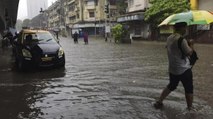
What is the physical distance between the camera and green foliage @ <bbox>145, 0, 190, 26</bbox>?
35.1m

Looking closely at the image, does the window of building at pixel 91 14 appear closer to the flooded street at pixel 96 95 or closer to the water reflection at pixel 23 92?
the water reflection at pixel 23 92

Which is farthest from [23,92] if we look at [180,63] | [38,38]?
[38,38]

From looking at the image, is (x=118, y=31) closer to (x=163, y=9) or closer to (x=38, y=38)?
(x=163, y=9)

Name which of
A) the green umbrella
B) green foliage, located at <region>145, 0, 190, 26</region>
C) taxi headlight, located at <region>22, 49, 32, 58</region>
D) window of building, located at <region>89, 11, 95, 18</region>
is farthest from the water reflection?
window of building, located at <region>89, 11, 95, 18</region>

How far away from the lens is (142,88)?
9758 mm

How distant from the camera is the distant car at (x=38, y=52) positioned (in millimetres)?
13781

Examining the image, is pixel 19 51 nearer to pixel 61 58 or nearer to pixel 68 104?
pixel 61 58

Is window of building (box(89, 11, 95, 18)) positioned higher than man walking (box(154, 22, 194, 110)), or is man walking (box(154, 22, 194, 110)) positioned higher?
window of building (box(89, 11, 95, 18))

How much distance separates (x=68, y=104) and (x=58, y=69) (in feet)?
22.6

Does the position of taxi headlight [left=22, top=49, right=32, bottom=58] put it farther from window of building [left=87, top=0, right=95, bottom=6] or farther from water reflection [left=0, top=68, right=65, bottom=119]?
window of building [left=87, top=0, right=95, bottom=6]

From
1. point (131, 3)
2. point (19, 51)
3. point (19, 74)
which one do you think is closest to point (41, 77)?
point (19, 74)

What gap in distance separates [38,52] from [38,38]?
5.23 feet

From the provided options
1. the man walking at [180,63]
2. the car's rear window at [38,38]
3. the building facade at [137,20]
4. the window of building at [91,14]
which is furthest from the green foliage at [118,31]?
the window of building at [91,14]

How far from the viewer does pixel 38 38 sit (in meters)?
15.2
